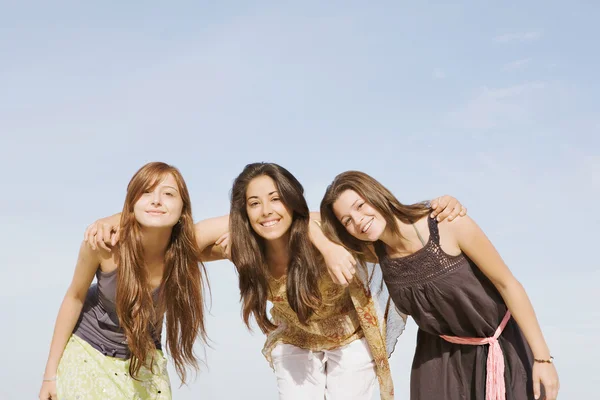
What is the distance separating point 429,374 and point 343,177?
1414 millimetres

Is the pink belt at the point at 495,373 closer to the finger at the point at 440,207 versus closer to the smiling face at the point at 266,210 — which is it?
the finger at the point at 440,207

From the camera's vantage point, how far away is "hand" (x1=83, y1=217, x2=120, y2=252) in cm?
481

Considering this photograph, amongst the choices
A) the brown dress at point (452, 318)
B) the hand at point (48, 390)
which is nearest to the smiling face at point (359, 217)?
the brown dress at point (452, 318)

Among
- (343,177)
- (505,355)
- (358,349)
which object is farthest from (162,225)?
(505,355)

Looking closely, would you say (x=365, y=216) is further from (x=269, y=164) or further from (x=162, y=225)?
(x=162, y=225)

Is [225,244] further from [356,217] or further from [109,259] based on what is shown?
[356,217]

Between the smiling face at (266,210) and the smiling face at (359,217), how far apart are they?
448 millimetres

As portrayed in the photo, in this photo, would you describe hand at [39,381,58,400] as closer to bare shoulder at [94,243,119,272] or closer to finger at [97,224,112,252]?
bare shoulder at [94,243,119,272]

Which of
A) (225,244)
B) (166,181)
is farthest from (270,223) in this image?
(166,181)

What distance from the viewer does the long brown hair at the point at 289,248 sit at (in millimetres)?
4973

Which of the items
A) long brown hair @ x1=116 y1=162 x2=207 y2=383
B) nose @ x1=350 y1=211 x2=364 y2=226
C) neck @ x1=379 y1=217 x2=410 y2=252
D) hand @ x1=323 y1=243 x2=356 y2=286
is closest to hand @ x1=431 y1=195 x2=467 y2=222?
neck @ x1=379 y1=217 x2=410 y2=252

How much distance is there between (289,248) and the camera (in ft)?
16.5

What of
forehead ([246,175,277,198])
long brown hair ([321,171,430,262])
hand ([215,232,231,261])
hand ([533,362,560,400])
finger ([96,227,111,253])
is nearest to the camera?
hand ([533,362,560,400])

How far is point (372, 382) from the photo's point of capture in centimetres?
529
